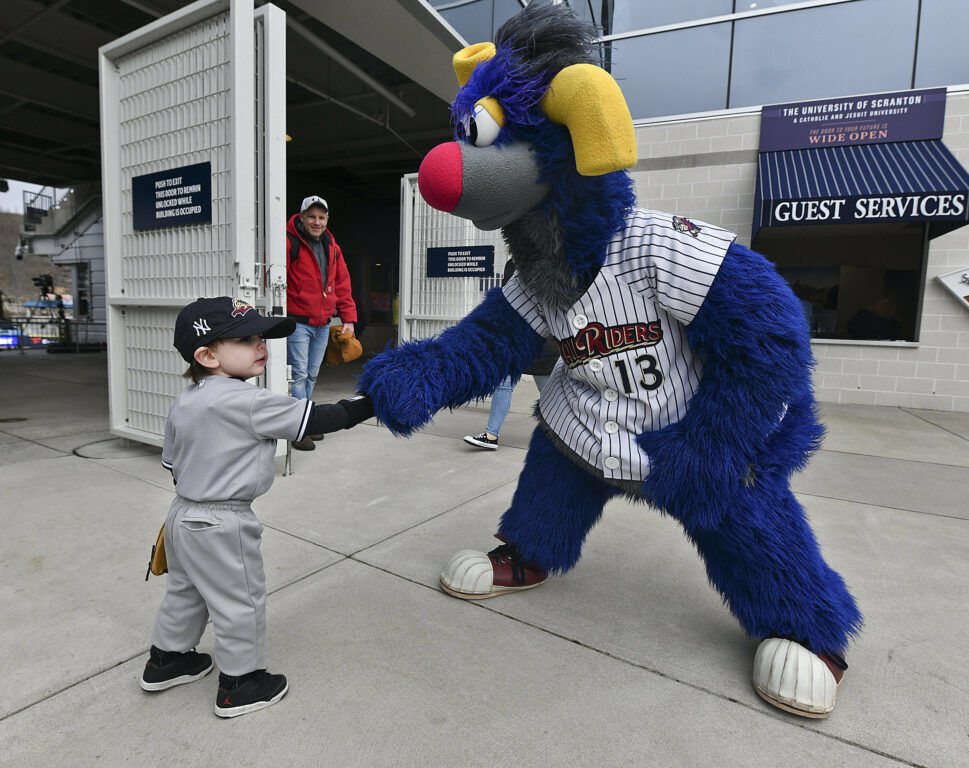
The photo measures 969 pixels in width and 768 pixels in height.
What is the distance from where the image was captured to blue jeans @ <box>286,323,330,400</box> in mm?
4184

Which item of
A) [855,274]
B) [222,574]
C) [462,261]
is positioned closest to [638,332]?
[222,574]

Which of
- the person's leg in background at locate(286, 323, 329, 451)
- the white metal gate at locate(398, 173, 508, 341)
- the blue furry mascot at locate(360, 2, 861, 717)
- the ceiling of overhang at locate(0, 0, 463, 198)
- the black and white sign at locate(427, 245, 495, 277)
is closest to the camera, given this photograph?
the blue furry mascot at locate(360, 2, 861, 717)

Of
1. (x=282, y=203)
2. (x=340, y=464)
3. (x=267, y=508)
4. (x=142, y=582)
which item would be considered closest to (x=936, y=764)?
(x=142, y=582)

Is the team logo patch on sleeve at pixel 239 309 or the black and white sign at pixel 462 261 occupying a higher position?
the black and white sign at pixel 462 261

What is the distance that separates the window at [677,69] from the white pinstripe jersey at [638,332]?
22.3 feet

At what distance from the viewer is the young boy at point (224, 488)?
4.68ft

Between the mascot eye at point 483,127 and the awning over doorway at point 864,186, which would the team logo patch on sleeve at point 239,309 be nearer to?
the mascot eye at point 483,127

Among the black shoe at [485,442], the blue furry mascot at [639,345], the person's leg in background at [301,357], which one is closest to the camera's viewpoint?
the blue furry mascot at [639,345]

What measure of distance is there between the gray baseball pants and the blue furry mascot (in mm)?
479

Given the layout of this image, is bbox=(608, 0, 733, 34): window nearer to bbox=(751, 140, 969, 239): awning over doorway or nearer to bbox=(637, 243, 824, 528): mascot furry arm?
bbox=(751, 140, 969, 239): awning over doorway

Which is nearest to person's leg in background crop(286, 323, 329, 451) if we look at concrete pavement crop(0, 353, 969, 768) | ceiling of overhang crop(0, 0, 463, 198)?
concrete pavement crop(0, 353, 969, 768)

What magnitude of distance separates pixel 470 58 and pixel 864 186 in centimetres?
580

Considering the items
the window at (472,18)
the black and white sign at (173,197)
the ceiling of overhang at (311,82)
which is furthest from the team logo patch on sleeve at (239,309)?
the window at (472,18)

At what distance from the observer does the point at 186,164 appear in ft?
11.7
